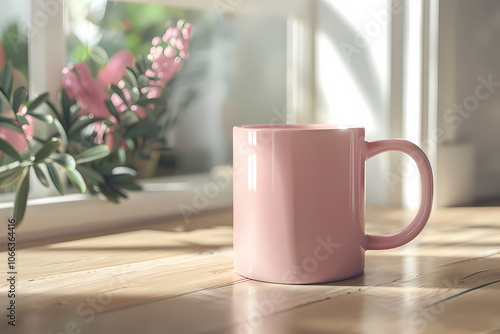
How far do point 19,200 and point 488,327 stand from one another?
549 millimetres

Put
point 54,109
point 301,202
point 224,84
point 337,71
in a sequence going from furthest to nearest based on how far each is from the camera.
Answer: point 224,84 < point 337,71 < point 54,109 < point 301,202

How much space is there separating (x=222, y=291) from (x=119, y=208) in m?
0.37

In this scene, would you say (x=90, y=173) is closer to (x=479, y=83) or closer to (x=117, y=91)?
(x=117, y=91)

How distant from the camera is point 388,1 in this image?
1030mm

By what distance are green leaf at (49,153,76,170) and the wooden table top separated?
10 cm

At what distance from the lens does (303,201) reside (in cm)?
56

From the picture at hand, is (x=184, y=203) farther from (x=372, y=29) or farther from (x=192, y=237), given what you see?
(x=372, y=29)

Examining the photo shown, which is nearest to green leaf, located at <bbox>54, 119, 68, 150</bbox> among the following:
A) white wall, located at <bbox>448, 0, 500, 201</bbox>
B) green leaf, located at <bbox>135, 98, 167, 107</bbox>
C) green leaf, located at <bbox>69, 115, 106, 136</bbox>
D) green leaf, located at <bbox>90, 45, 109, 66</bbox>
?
green leaf, located at <bbox>69, 115, 106, 136</bbox>

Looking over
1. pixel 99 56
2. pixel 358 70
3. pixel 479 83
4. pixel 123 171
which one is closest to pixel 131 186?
pixel 123 171

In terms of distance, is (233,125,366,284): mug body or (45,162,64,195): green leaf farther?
(45,162,64,195): green leaf

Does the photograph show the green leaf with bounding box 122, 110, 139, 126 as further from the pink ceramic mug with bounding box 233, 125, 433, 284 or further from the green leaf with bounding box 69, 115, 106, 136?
the pink ceramic mug with bounding box 233, 125, 433, 284

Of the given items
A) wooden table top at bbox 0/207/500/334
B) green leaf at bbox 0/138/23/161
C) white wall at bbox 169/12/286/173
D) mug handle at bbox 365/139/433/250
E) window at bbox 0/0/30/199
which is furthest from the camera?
white wall at bbox 169/12/286/173

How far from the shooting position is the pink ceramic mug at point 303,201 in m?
0.56

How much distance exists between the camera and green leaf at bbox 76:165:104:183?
823mm
